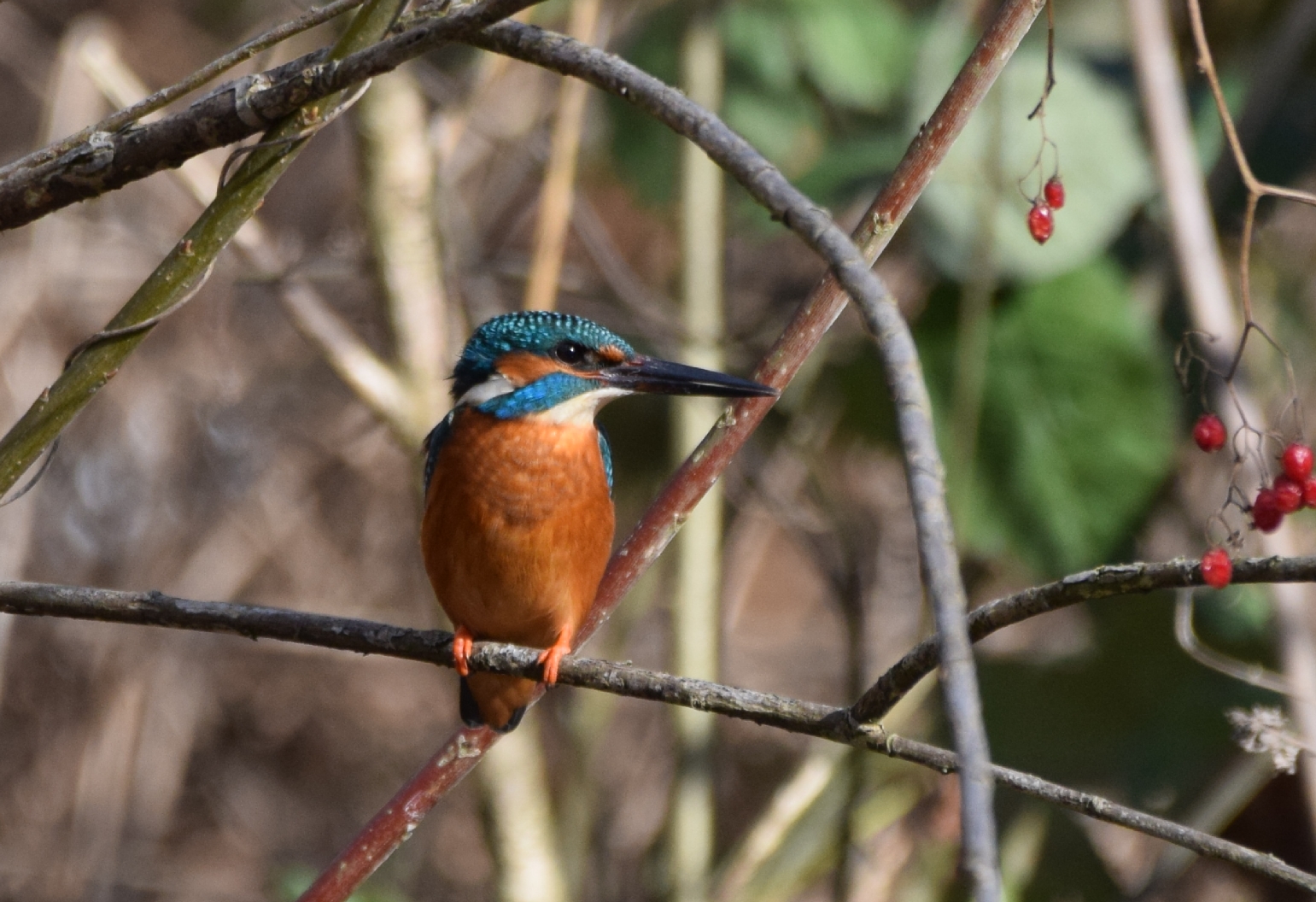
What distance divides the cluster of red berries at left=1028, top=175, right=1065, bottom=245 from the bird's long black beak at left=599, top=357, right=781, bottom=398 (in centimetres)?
46

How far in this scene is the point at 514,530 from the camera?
2615 millimetres

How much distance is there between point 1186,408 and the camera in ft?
12.3

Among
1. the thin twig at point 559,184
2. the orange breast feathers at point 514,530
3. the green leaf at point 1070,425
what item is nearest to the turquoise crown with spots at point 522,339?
the orange breast feathers at point 514,530

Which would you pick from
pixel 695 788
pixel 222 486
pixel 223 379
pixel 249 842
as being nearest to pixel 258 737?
pixel 249 842

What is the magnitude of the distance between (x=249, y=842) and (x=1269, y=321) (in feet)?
16.7

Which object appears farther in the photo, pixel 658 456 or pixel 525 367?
pixel 658 456

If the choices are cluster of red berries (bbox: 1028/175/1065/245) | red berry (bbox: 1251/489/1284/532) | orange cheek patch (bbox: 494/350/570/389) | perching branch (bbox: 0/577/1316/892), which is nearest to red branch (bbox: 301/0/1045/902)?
perching branch (bbox: 0/577/1316/892)

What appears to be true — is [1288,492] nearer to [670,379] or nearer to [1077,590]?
[1077,590]

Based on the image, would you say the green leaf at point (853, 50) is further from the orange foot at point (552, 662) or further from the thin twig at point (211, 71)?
the thin twig at point (211, 71)

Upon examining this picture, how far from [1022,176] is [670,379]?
1217 millimetres

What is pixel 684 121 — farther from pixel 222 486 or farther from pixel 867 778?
pixel 222 486

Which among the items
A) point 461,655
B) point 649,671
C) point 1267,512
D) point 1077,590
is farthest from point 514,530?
point 1077,590

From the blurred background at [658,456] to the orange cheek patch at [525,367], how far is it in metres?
0.68

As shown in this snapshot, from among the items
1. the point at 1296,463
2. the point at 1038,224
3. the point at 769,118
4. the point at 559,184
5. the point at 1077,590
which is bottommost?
the point at 1077,590
